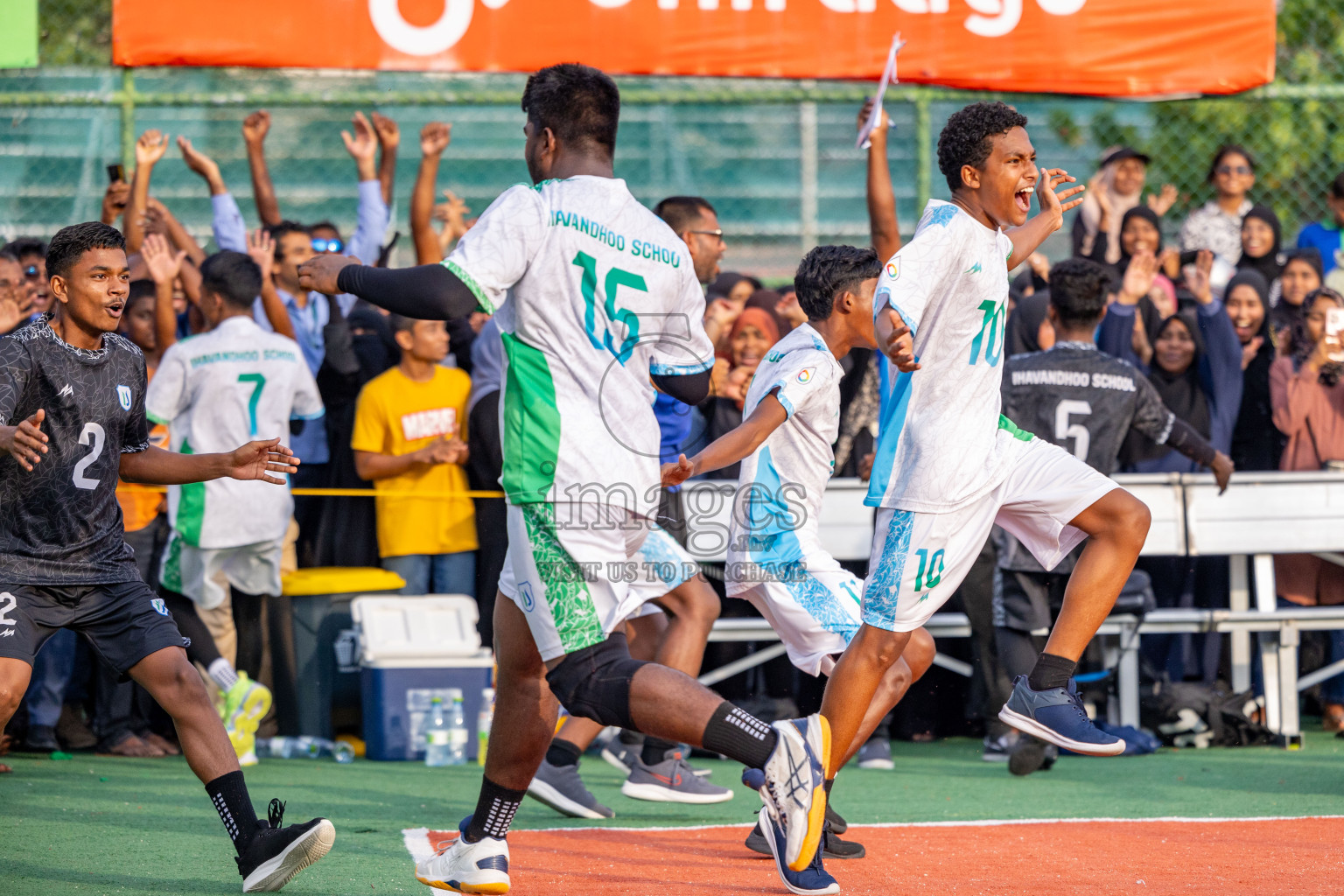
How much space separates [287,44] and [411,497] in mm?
3378

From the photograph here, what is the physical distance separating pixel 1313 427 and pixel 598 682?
643 cm

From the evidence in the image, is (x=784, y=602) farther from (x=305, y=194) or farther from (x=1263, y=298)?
(x=305, y=194)

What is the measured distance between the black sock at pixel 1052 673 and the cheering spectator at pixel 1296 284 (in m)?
5.35

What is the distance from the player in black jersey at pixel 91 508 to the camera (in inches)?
191

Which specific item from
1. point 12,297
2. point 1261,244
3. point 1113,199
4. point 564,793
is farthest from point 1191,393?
point 12,297

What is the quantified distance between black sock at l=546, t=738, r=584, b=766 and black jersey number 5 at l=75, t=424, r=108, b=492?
222 cm

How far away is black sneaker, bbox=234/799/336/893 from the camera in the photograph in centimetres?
466

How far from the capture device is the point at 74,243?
5.05m

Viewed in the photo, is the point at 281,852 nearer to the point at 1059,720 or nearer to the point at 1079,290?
the point at 1059,720

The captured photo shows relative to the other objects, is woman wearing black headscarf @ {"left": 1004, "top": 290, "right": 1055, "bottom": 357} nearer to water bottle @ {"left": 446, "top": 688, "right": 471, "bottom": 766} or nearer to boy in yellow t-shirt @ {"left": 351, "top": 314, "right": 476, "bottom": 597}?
boy in yellow t-shirt @ {"left": 351, "top": 314, "right": 476, "bottom": 597}

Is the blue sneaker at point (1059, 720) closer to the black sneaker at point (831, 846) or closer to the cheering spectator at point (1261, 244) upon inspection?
the black sneaker at point (831, 846)

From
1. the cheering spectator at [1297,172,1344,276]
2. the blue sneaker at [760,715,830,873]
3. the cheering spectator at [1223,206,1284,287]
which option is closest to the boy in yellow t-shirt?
the blue sneaker at [760,715,830,873]

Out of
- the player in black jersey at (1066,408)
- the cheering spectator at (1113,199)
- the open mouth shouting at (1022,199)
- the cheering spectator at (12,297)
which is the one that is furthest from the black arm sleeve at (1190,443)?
the cheering spectator at (12,297)

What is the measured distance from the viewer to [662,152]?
1853 cm
